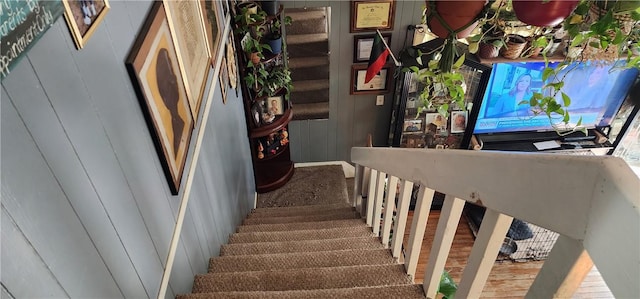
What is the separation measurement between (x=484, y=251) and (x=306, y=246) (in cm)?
142

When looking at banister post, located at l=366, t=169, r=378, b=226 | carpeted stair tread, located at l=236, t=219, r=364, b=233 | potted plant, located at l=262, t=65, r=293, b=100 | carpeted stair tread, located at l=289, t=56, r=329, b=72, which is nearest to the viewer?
banister post, located at l=366, t=169, r=378, b=226

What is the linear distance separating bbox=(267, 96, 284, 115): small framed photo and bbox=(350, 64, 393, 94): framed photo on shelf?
2.48 feet

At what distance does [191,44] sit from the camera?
1805mm

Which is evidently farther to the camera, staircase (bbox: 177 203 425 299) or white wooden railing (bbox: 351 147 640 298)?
staircase (bbox: 177 203 425 299)

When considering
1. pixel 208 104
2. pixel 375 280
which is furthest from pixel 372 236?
pixel 208 104

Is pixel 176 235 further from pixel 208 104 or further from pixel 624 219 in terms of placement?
pixel 624 219

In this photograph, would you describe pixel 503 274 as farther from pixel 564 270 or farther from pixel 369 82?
pixel 564 270

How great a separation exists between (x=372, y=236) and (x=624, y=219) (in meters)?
1.87

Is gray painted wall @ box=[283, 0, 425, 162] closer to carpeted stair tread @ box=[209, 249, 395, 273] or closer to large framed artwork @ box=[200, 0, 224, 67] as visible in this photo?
large framed artwork @ box=[200, 0, 224, 67]

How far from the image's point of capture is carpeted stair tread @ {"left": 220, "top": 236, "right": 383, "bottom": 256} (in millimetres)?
2148

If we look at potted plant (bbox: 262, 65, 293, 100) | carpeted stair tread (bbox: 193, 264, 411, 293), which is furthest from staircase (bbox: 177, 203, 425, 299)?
potted plant (bbox: 262, 65, 293, 100)

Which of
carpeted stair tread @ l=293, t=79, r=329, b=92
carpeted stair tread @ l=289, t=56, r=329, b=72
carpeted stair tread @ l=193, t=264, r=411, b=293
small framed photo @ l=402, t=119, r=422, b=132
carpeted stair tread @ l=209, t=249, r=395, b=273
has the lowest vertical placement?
small framed photo @ l=402, t=119, r=422, b=132

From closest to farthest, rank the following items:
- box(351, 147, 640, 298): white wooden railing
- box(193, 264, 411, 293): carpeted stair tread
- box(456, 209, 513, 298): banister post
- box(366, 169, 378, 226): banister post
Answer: box(351, 147, 640, 298): white wooden railing
box(456, 209, 513, 298): banister post
box(193, 264, 411, 293): carpeted stair tread
box(366, 169, 378, 226): banister post

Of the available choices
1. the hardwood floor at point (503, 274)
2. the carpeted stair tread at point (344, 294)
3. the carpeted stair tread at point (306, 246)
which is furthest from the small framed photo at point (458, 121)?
the carpeted stair tread at point (344, 294)
